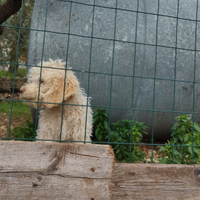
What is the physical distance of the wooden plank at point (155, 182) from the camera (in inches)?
62.0

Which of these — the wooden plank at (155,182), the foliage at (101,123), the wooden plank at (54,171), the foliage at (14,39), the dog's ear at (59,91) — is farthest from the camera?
the foliage at (14,39)

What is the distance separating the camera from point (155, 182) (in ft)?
5.33

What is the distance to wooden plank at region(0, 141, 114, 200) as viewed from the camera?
1397 millimetres

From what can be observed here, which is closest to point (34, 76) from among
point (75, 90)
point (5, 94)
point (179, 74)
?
point (75, 90)

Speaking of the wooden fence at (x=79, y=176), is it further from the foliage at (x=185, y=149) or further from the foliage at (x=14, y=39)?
the foliage at (x=14, y=39)

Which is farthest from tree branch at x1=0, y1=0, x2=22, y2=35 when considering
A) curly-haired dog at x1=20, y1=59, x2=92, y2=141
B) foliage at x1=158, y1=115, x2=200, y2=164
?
foliage at x1=158, y1=115, x2=200, y2=164

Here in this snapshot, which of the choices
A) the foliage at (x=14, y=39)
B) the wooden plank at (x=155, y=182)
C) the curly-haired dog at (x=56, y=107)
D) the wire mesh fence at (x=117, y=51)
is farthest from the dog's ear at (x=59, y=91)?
the foliage at (x=14, y=39)

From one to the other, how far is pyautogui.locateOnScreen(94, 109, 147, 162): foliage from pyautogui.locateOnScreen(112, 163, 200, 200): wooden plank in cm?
135

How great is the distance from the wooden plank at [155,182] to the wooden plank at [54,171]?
11 centimetres

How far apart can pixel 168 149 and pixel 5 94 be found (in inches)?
277

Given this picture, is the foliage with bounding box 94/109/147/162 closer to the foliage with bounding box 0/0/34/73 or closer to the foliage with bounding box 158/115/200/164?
the foliage with bounding box 158/115/200/164

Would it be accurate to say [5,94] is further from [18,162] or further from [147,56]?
[18,162]

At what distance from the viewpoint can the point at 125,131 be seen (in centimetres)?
332

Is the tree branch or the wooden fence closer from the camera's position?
the wooden fence
